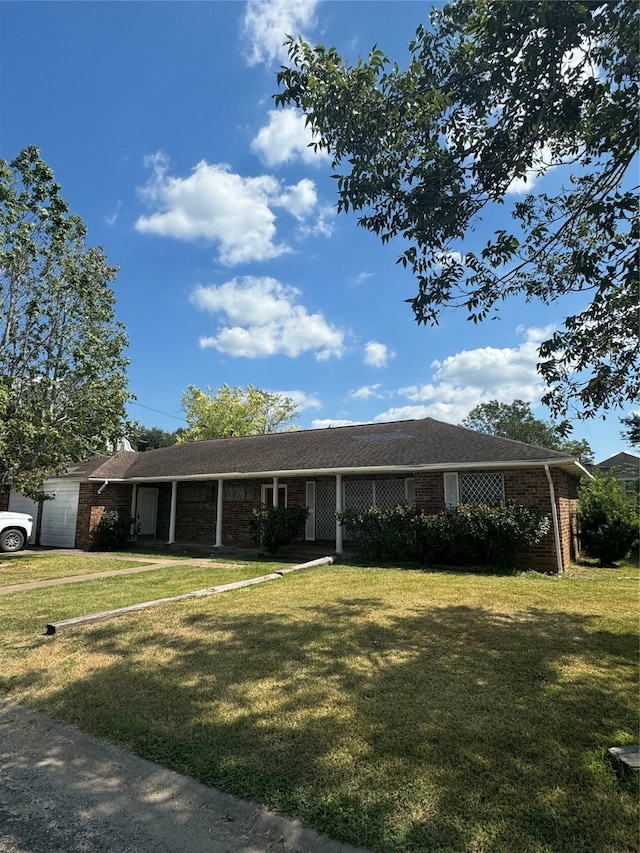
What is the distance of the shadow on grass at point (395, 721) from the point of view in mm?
2535

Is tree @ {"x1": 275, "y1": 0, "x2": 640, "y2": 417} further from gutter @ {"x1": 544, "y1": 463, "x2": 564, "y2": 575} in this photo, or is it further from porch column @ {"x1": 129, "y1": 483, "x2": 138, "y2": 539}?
porch column @ {"x1": 129, "y1": 483, "x2": 138, "y2": 539}

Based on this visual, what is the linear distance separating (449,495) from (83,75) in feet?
40.4

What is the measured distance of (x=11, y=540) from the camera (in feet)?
53.9

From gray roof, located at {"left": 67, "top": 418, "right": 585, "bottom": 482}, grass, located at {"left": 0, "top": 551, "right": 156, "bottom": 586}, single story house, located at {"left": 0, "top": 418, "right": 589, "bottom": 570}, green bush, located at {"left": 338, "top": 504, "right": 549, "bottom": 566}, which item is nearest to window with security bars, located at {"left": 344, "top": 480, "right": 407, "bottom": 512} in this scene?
single story house, located at {"left": 0, "top": 418, "right": 589, "bottom": 570}

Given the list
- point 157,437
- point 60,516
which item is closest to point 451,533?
point 60,516

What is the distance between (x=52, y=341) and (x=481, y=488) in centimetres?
1388

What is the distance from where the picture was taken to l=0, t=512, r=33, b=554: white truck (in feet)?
53.3

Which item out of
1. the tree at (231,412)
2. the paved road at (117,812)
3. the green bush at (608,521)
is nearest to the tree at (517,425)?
the tree at (231,412)

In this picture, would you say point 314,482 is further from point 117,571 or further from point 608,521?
point 608,521

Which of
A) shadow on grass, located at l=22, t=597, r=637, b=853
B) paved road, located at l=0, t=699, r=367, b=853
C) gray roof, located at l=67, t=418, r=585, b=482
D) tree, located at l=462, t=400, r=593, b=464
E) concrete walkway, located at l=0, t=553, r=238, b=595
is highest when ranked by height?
tree, located at l=462, t=400, r=593, b=464

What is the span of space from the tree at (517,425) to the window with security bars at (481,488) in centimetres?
3135

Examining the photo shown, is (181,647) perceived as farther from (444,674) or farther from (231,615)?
(444,674)

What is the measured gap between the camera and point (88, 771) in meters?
3.13

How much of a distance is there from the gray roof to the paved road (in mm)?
10948
